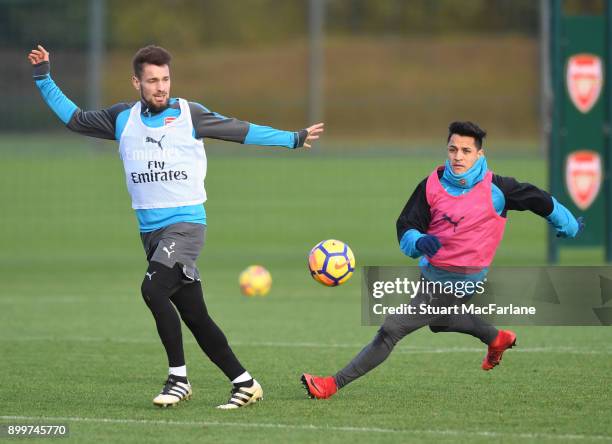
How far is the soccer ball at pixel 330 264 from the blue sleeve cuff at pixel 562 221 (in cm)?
148

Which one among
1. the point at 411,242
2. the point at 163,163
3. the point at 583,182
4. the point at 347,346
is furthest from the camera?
the point at 583,182

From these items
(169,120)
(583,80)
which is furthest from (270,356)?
(583,80)

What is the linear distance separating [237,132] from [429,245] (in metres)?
1.44

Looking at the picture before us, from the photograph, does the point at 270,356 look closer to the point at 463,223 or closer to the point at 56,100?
the point at 463,223

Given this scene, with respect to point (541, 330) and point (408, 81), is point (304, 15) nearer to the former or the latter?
point (408, 81)

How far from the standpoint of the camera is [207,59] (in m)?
32.9

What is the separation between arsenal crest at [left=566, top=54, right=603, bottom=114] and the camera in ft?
59.5

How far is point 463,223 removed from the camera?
8.39 m

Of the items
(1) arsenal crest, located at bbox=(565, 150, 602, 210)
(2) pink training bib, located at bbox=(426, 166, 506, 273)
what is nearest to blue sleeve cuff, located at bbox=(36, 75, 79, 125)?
(2) pink training bib, located at bbox=(426, 166, 506, 273)

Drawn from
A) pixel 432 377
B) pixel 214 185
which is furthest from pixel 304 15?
pixel 432 377

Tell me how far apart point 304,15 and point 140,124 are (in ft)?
89.4

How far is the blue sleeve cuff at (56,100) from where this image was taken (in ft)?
28.3

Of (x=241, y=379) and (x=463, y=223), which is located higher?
(x=463, y=223)

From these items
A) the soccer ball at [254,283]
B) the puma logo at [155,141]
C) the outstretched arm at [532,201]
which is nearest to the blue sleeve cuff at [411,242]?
the outstretched arm at [532,201]
